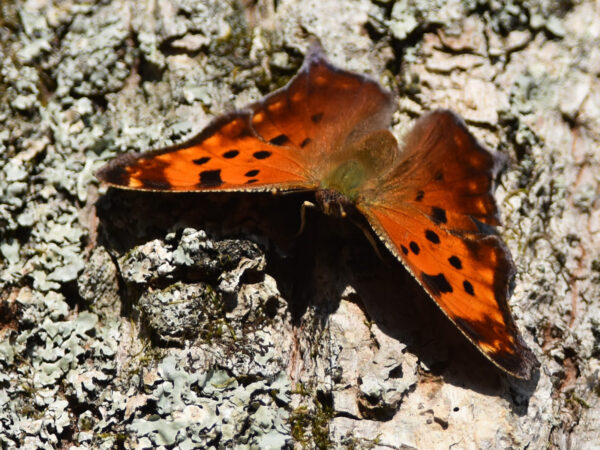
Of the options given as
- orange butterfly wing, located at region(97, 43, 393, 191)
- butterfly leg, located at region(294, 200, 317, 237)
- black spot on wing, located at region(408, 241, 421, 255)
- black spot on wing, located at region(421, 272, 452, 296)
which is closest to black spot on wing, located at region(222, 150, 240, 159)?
orange butterfly wing, located at region(97, 43, 393, 191)

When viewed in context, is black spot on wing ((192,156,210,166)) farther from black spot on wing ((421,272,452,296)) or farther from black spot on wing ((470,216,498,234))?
black spot on wing ((470,216,498,234))

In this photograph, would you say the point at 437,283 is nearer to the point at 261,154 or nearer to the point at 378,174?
the point at 378,174

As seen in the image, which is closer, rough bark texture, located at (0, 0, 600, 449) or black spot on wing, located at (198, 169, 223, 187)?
rough bark texture, located at (0, 0, 600, 449)

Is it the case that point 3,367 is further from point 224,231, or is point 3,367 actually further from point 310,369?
point 310,369

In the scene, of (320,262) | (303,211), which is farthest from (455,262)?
(303,211)

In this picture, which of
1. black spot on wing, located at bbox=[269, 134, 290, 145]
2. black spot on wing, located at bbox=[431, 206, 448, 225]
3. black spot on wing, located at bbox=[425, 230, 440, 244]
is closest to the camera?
black spot on wing, located at bbox=[425, 230, 440, 244]

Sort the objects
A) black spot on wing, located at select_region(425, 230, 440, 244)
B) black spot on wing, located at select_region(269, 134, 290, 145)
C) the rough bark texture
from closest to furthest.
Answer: the rough bark texture → black spot on wing, located at select_region(425, 230, 440, 244) → black spot on wing, located at select_region(269, 134, 290, 145)

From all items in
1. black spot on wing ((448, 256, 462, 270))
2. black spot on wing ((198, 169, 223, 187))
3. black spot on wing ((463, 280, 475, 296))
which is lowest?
black spot on wing ((463, 280, 475, 296))
